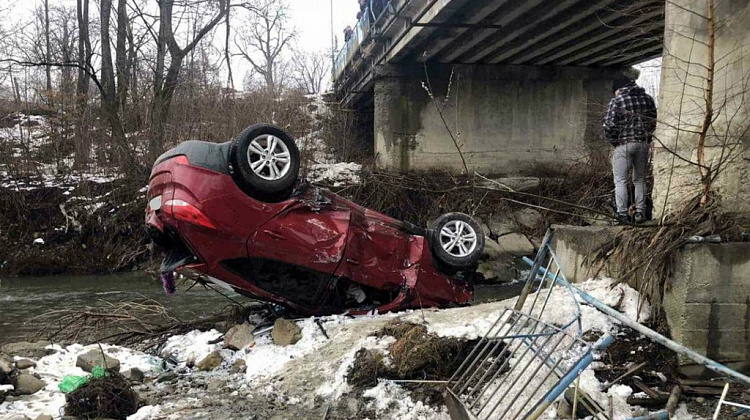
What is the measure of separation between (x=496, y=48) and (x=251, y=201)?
10292 millimetres

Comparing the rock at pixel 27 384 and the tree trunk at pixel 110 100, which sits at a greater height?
the tree trunk at pixel 110 100

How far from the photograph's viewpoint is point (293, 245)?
18.9 feet

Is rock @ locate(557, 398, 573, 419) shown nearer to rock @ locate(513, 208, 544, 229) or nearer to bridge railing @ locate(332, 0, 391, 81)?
bridge railing @ locate(332, 0, 391, 81)

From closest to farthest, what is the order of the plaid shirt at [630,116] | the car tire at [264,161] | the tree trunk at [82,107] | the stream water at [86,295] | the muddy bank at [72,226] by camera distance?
the car tire at [264,161], the plaid shirt at [630,116], the stream water at [86,295], the muddy bank at [72,226], the tree trunk at [82,107]

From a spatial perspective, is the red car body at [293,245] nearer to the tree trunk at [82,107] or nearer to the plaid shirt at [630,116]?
the plaid shirt at [630,116]

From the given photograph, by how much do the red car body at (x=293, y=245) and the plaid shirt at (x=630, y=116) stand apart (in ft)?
7.97

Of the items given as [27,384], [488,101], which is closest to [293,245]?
[27,384]

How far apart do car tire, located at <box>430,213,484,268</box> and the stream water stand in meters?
3.48

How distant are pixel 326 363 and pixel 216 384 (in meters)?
0.94

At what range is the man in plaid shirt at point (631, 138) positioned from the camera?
19.8 feet

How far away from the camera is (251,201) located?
555 centimetres

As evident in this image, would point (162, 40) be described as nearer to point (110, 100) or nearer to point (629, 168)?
point (110, 100)

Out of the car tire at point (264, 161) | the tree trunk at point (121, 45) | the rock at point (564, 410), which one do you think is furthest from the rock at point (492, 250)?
the tree trunk at point (121, 45)

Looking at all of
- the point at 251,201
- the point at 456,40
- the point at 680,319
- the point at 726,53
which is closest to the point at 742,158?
the point at 726,53
